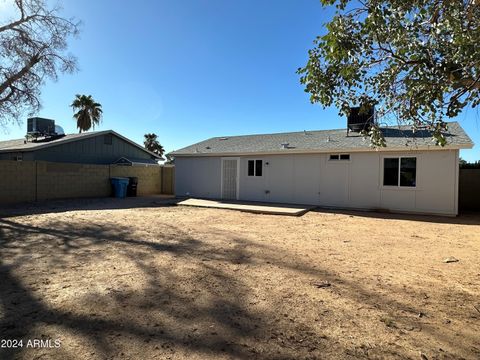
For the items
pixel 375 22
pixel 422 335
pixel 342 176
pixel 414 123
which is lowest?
pixel 422 335

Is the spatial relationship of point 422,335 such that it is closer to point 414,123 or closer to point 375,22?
point 414,123

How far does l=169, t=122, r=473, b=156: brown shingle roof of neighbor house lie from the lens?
1111 centimetres

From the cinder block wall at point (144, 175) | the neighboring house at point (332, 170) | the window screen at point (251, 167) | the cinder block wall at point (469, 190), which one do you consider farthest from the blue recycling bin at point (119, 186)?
the cinder block wall at point (469, 190)

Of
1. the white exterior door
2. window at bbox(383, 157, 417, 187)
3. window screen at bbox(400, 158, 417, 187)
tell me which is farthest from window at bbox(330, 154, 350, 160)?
the white exterior door

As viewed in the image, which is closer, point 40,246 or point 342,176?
point 40,246

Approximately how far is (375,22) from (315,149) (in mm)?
8747

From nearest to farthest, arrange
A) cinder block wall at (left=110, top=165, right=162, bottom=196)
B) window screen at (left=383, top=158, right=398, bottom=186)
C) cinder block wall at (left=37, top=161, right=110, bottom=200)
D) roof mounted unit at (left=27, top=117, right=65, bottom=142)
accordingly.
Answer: window screen at (left=383, top=158, right=398, bottom=186)
cinder block wall at (left=37, top=161, right=110, bottom=200)
cinder block wall at (left=110, top=165, right=162, bottom=196)
roof mounted unit at (left=27, top=117, right=65, bottom=142)

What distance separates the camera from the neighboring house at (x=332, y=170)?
1109 cm

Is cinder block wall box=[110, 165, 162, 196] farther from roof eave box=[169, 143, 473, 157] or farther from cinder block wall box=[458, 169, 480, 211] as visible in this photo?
cinder block wall box=[458, 169, 480, 211]

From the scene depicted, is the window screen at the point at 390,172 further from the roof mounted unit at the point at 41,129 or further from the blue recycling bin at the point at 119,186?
the roof mounted unit at the point at 41,129

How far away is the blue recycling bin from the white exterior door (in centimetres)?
656

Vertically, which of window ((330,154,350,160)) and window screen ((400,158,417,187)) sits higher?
window ((330,154,350,160))

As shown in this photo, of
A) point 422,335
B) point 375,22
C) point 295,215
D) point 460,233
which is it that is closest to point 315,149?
point 295,215

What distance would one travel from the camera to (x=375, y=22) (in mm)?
4527
